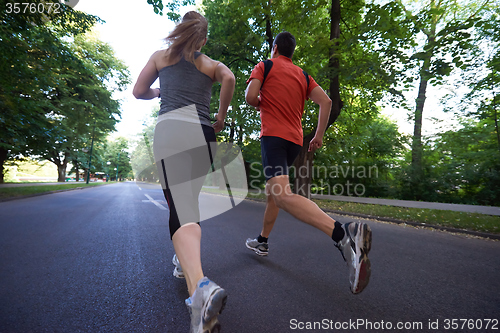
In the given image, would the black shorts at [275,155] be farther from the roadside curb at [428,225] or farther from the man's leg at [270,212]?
the roadside curb at [428,225]

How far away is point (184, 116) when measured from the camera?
1686 mm

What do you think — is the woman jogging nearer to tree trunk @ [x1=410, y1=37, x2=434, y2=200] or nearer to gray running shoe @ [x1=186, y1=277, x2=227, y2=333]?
gray running shoe @ [x1=186, y1=277, x2=227, y2=333]

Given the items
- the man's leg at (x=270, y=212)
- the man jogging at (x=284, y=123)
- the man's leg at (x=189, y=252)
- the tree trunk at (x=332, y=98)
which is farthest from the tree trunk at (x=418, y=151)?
the man's leg at (x=189, y=252)

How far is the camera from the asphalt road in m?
1.57

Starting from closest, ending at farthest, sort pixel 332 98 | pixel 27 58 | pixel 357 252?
pixel 357 252, pixel 27 58, pixel 332 98

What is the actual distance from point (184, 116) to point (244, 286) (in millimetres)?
1497

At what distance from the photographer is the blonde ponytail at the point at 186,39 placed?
1656 millimetres

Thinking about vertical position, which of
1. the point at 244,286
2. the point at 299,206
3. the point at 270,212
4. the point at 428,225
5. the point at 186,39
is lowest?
the point at 428,225

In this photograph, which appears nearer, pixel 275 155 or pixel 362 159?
pixel 275 155

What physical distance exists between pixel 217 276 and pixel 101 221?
161 inches

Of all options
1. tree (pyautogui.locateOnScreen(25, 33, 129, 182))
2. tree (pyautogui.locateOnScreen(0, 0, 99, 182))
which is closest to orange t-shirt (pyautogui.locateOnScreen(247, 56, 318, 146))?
tree (pyautogui.locateOnScreen(0, 0, 99, 182))

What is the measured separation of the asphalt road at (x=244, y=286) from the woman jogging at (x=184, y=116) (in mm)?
744

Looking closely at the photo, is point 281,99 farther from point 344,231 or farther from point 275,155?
point 344,231

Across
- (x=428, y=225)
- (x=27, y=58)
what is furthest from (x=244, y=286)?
(x=27, y=58)
